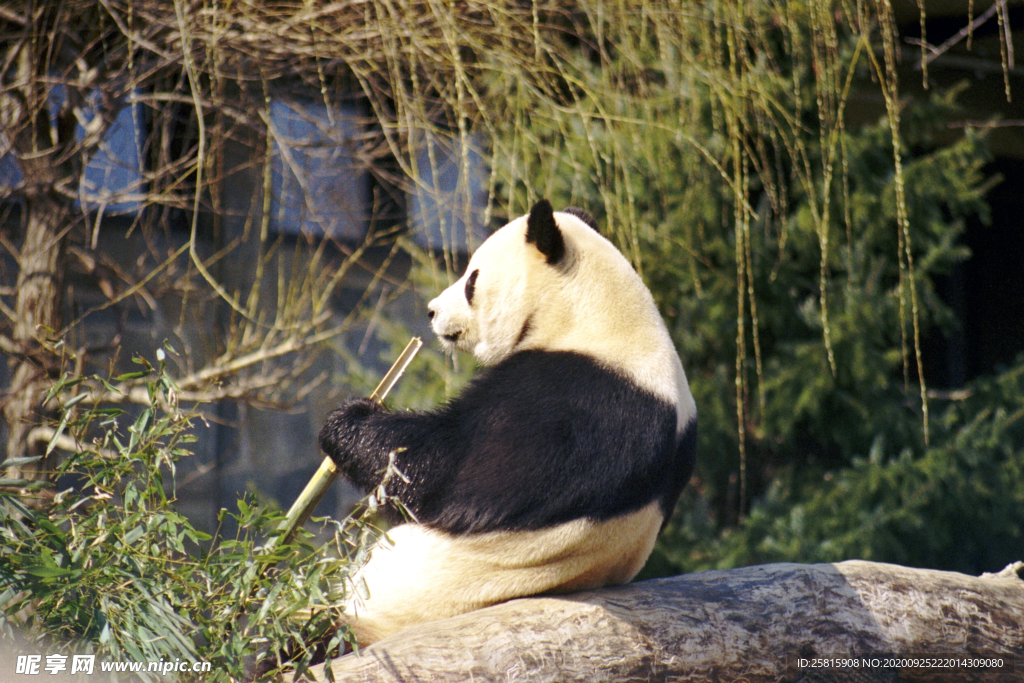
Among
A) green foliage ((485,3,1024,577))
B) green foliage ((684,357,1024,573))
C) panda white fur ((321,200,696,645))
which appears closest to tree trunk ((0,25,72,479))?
panda white fur ((321,200,696,645))

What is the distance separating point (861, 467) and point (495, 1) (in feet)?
7.40

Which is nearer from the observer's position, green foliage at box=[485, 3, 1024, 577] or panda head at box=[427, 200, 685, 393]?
panda head at box=[427, 200, 685, 393]

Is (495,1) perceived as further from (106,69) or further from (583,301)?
(106,69)

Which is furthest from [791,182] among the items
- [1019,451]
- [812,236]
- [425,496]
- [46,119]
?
[46,119]

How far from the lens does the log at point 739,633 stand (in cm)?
138

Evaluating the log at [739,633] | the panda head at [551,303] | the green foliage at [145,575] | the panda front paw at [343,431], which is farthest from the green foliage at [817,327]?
the green foliage at [145,575]

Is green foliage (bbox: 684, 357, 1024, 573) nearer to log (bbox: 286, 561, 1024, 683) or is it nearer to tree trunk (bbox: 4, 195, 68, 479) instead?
log (bbox: 286, 561, 1024, 683)

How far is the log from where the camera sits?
1.38 meters

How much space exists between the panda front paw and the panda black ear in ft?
1.38

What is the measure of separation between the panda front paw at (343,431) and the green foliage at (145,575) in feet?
0.60

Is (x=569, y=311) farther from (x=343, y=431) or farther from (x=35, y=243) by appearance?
(x=35, y=243)

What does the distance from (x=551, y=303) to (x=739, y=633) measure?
736 millimetres

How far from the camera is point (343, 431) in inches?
58.7

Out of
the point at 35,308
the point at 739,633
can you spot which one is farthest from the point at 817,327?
the point at 35,308
